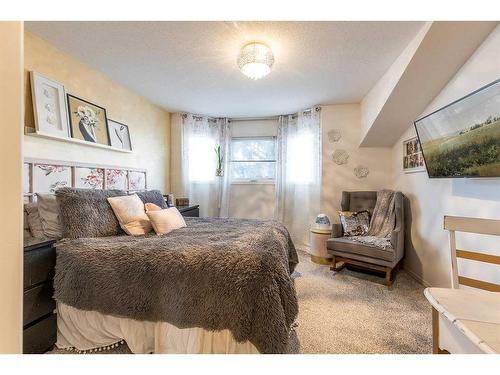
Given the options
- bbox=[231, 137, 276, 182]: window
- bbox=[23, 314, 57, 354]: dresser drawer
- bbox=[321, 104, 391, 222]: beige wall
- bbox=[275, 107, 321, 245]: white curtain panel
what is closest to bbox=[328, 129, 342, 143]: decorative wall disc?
bbox=[321, 104, 391, 222]: beige wall

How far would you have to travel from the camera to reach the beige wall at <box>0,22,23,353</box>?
0.62 m

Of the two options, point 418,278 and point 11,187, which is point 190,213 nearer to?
point 11,187

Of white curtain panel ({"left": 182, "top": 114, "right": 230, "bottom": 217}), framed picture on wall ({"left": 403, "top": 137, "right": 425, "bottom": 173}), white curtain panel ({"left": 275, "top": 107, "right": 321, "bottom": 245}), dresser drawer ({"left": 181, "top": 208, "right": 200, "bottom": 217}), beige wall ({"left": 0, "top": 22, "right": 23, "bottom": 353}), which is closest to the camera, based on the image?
beige wall ({"left": 0, "top": 22, "right": 23, "bottom": 353})

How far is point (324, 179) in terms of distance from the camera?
3.66 m

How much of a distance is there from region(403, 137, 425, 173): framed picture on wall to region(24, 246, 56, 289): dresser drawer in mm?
3575

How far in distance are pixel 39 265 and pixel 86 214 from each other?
43 centimetres

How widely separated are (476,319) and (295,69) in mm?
2417

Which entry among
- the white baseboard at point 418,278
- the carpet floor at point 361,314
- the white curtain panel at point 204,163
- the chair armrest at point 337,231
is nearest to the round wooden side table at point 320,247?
the chair armrest at point 337,231

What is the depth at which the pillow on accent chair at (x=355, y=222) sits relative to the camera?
3.06 m

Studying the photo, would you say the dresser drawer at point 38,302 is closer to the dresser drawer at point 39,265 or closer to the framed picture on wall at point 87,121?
the dresser drawer at point 39,265

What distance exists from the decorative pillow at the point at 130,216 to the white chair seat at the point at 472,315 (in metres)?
2.08

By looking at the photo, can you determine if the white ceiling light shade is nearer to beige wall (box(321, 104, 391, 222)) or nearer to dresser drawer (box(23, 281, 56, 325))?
beige wall (box(321, 104, 391, 222))

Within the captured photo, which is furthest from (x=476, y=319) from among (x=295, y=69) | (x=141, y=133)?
(x=141, y=133)

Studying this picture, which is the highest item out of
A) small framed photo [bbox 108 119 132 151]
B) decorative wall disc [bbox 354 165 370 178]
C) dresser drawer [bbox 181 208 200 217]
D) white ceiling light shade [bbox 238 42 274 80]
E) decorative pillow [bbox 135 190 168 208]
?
white ceiling light shade [bbox 238 42 274 80]
